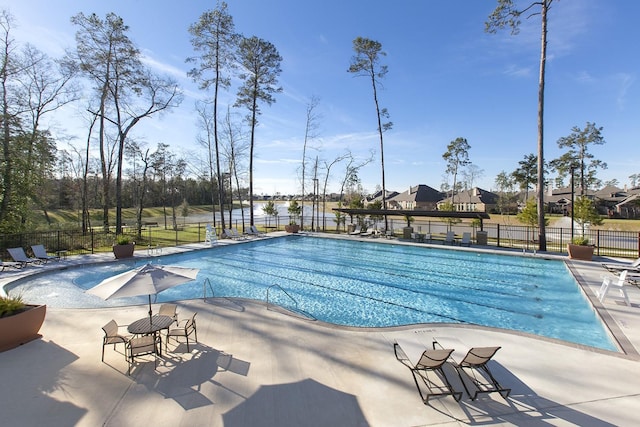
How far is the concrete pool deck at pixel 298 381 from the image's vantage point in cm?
348

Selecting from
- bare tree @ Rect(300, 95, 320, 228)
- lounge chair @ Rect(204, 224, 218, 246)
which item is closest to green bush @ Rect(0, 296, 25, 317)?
lounge chair @ Rect(204, 224, 218, 246)

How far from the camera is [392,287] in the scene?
398 inches

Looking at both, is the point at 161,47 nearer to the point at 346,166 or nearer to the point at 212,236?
the point at 212,236

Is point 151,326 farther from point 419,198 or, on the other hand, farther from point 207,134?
point 419,198

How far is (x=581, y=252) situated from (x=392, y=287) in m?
9.09

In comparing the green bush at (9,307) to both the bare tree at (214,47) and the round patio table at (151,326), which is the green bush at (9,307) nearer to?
the round patio table at (151,326)

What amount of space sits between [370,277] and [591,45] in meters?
15.3

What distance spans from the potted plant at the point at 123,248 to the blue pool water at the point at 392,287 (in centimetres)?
69

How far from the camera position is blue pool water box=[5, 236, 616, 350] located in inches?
296

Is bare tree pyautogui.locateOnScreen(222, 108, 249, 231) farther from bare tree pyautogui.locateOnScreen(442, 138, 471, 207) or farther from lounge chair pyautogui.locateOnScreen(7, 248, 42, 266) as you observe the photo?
bare tree pyautogui.locateOnScreen(442, 138, 471, 207)

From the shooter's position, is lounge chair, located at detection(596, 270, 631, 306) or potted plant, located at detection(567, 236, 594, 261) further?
potted plant, located at detection(567, 236, 594, 261)

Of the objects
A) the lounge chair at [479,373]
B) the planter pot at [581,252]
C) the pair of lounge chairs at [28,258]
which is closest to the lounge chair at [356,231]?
the planter pot at [581,252]

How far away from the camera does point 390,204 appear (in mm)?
63531

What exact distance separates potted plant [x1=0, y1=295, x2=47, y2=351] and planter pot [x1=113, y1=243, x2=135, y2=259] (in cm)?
823
